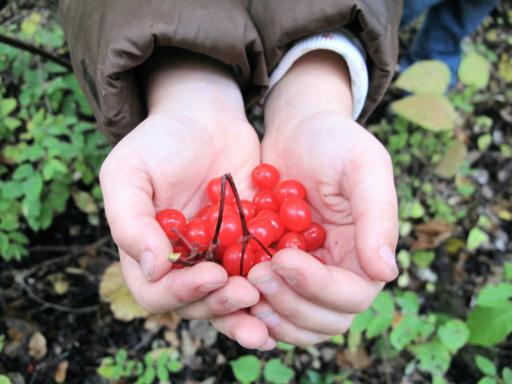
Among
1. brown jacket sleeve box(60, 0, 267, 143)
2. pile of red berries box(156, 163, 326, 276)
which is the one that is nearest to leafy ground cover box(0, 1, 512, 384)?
brown jacket sleeve box(60, 0, 267, 143)

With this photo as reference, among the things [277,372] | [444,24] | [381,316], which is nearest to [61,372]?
[277,372]

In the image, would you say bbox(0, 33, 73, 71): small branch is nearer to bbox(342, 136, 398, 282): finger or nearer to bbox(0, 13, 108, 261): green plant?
bbox(0, 13, 108, 261): green plant

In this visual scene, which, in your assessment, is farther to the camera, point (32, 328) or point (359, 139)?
point (32, 328)

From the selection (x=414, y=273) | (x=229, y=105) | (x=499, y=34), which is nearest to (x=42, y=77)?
(x=229, y=105)

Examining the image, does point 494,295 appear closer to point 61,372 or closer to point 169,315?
point 169,315

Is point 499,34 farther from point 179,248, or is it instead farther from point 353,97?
point 179,248

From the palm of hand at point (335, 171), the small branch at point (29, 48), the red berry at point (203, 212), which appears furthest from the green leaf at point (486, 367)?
the small branch at point (29, 48)
